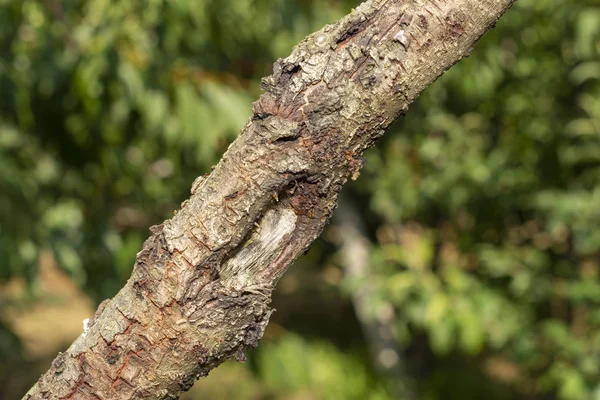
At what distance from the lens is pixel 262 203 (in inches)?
36.2

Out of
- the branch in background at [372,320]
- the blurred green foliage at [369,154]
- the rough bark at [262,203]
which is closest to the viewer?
the rough bark at [262,203]

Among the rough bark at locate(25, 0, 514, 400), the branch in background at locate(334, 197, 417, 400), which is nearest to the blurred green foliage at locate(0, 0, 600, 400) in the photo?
the branch in background at locate(334, 197, 417, 400)

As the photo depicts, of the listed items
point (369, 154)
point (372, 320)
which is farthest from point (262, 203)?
point (372, 320)

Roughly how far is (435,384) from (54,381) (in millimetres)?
4426

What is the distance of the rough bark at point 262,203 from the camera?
87 centimetres

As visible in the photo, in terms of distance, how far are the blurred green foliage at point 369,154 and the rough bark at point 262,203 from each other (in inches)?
48.3

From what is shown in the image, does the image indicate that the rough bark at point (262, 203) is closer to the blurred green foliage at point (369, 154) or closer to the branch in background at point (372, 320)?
the blurred green foliage at point (369, 154)

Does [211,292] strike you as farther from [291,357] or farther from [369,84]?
[291,357]

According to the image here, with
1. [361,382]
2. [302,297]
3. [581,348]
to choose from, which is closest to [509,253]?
[581,348]

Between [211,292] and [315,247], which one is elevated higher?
[315,247]

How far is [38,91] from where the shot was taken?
2.37 m

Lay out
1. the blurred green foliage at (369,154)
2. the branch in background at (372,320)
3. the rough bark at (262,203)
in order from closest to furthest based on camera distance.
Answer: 1. the rough bark at (262,203)
2. the blurred green foliage at (369,154)
3. the branch in background at (372,320)

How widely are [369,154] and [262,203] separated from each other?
8.03ft

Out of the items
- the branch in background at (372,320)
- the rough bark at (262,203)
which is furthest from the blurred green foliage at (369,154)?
the rough bark at (262,203)
